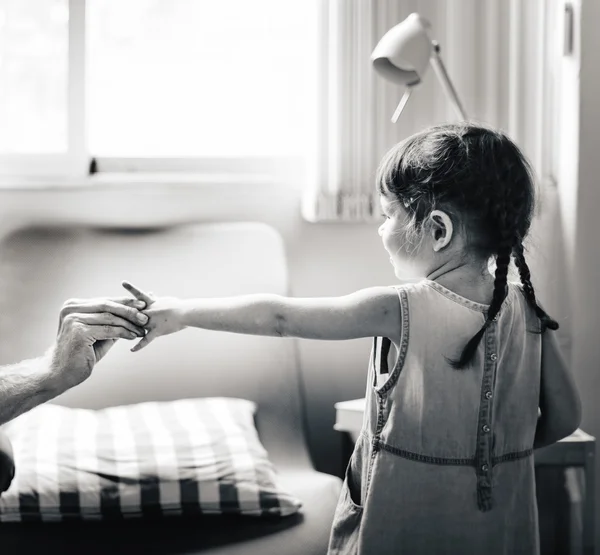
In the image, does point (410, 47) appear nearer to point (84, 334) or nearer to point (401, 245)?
point (401, 245)

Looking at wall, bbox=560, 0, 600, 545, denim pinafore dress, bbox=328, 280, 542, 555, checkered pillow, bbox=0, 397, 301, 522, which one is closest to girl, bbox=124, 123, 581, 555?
denim pinafore dress, bbox=328, 280, 542, 555

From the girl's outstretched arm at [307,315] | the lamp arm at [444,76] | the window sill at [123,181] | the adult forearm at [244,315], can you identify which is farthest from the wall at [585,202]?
the adult forearm at [244,315]

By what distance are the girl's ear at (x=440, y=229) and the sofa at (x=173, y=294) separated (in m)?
0.90

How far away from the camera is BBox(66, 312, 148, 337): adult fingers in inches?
50.0

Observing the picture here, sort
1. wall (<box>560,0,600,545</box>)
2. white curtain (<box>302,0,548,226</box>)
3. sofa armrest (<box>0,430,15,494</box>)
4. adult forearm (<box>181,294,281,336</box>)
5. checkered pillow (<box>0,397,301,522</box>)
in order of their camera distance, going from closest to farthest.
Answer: adult forearm (<box>181,294,281,336</box>)
sofa armrest (<box>0,430,15,494</box>)
checkered pillow (<box>0,397,301,522</box>)
wall (<box>560,0,600,545</box>)
white curtain (<box>302,0,548,226</box>)

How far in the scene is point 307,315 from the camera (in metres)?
1.09

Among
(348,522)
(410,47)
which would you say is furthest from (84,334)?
(410,47)

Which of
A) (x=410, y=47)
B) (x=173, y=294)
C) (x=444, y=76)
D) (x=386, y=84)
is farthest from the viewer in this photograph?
(x=386, y=84)

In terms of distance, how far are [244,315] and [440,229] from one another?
30 cm

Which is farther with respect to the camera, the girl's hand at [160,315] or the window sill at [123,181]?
the window sill at [123,181]

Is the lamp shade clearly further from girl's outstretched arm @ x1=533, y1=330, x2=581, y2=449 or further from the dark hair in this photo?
girl's outstretched arm @ x1=533, y1=330, x2=581, y2=449

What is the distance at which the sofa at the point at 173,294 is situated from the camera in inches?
81.3

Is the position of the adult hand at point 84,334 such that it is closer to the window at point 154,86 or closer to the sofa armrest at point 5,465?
the sofa armrest at point 5,465

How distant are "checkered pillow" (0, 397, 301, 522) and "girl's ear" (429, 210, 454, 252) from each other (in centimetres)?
71
